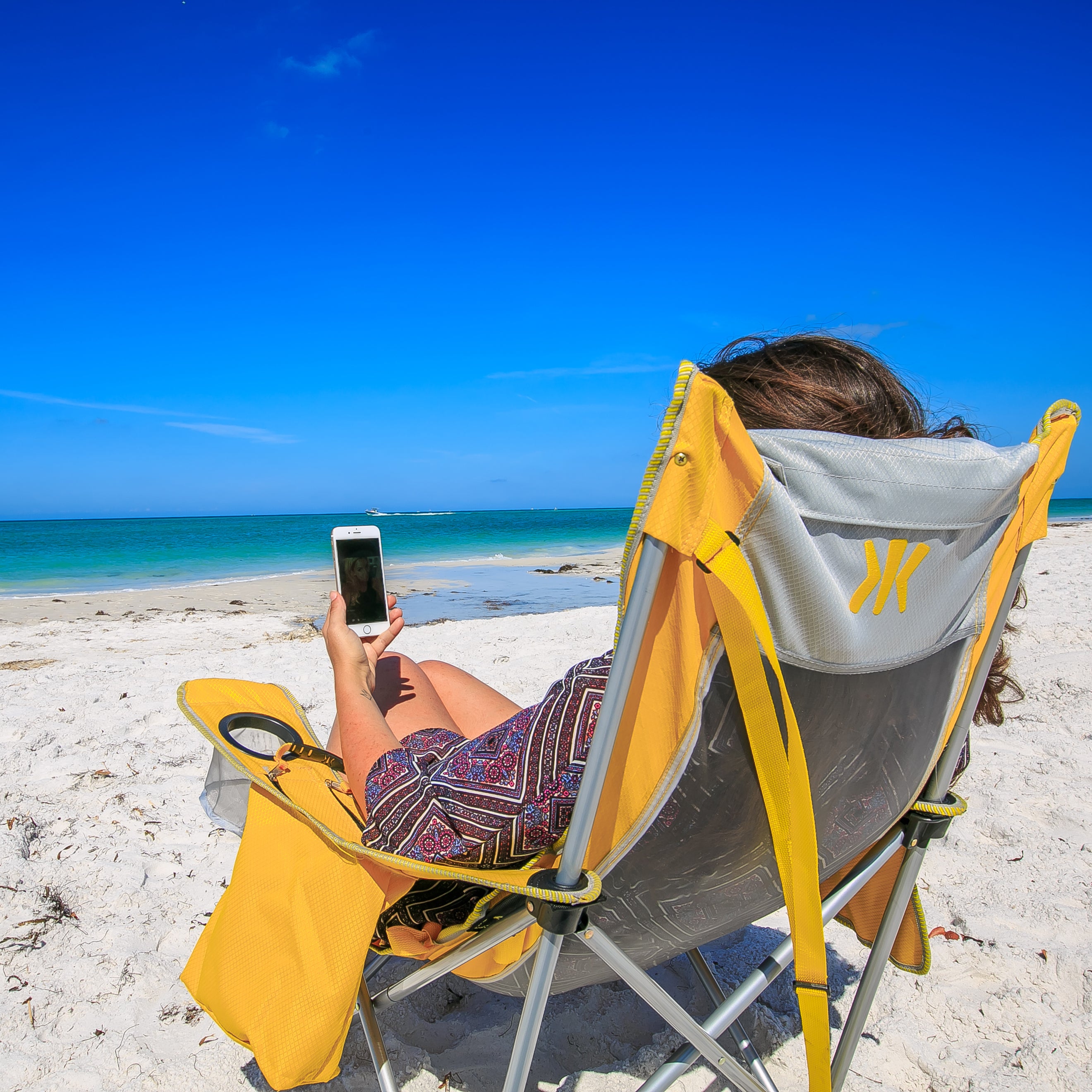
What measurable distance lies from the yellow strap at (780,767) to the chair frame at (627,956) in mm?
89

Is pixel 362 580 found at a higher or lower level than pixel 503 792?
higher

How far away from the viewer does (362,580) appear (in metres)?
2.03

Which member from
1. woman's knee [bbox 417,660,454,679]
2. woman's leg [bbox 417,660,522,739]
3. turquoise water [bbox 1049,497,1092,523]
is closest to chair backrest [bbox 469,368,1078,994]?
woman's leg [bbox 417,660,522,739]

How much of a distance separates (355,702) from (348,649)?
152 mm

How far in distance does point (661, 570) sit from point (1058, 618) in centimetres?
561

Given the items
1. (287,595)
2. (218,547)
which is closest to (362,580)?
(287,595)

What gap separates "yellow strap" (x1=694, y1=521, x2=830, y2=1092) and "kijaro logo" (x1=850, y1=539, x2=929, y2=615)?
0.18 m

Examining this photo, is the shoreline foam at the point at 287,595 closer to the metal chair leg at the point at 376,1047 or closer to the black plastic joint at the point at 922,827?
the metal chair leg at the point at 376,1047

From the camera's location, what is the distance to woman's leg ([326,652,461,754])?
1.93 metres

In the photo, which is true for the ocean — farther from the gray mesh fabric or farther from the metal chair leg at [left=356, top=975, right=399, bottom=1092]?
the gray mesh fabric

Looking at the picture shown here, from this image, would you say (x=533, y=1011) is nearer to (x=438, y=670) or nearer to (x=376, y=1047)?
(x=376, y=1047)

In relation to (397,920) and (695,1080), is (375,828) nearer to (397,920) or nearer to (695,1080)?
(397,920)

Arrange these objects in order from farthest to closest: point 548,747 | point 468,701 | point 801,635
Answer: point 468,701 < point 548,747 < point 801,635

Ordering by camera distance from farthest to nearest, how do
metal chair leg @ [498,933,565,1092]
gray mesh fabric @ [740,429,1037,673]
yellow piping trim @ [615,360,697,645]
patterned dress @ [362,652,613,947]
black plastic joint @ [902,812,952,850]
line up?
black plastic joint @ [902,812,952,850] < patterned dress @ [362,652,613,947] < metal chair leg @ [498,933,565,1092] < gray mesh fabric @ [740,429,1037,673] < yellow piping trim @ [615,360,697,645]
